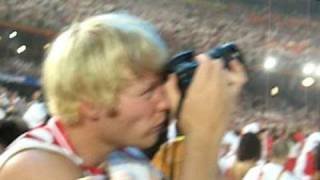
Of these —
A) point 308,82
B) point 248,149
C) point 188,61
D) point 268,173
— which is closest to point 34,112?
point 248,149

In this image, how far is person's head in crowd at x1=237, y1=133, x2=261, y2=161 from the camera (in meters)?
3.67

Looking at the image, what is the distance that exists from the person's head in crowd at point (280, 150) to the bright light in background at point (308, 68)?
656 mm

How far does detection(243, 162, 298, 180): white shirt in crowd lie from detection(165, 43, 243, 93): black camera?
2243 mm

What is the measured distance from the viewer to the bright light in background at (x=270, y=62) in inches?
201

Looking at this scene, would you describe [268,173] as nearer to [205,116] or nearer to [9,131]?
[9,131]

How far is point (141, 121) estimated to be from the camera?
92 centimetres

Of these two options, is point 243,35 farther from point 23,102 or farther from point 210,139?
point 210,139

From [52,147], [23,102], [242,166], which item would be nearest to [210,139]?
[52,147]

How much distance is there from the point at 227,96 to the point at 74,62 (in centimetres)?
17

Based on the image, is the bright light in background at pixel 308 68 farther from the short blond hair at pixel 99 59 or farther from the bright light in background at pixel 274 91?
the short blond hair at pixel 99 59

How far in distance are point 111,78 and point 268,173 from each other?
7.76 ft

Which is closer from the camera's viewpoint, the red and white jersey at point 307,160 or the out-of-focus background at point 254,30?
the red and white jersey at point 307,160

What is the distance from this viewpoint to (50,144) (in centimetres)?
88

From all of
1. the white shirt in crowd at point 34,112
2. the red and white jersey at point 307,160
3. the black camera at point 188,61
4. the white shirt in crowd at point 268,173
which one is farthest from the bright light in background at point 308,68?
the black camera at point 188,61
